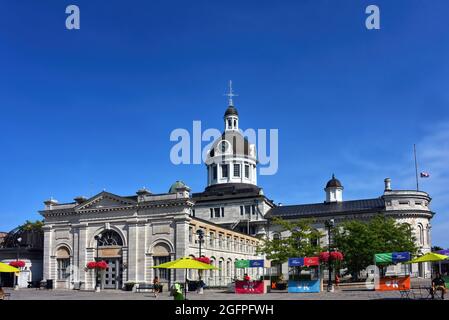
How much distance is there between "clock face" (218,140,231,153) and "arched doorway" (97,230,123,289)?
45.6 m

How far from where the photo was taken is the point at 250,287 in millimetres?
43969

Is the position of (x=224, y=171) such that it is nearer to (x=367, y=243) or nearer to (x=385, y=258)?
(x=367, y=243)

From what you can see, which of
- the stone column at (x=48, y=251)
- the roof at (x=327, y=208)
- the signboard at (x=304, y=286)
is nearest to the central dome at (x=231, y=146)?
the roof at (x=327, y=208)

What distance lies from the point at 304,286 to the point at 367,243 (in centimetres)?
2062

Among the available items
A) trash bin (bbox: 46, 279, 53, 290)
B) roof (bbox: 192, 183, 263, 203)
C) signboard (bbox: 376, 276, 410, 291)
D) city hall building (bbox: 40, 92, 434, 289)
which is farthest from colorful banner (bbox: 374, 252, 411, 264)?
roof (bbox: 192, 183, 263, 203)

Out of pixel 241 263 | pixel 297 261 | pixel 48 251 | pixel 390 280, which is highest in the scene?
pixel 48 251

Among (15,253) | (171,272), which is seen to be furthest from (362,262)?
(15,253)

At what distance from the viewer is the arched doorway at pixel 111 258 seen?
57125 millimetres

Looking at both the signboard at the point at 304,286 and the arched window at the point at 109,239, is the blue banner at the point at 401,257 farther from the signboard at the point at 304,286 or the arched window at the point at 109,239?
the arched window at the point at 109,239

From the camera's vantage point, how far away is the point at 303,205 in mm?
92500

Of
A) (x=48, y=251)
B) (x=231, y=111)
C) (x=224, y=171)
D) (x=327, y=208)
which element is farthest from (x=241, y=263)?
(x=231, y=111)

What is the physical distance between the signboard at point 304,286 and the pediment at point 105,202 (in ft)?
71.0
